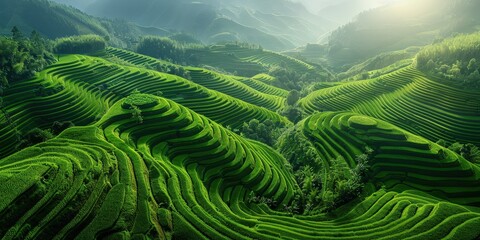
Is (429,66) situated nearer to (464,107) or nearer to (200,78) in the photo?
(464,107)

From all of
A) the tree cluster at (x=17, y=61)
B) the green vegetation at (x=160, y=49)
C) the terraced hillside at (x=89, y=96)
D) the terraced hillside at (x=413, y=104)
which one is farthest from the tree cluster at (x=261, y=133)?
the green vegetation at (x=160, y=49)

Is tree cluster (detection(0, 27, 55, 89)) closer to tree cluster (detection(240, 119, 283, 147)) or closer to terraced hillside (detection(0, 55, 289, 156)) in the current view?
terraced hillside (detection(0, 55, 289, 156))

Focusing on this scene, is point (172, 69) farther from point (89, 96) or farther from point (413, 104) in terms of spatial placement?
point (413, 104)

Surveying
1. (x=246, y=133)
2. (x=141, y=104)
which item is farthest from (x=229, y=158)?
(x=246, y=133)

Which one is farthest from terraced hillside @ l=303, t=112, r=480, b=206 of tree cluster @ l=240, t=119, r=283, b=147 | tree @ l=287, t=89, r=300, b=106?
tree @ l=287, t=89, r=300, b=106

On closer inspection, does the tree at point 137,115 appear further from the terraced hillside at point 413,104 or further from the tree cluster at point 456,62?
the tree cluster at point 456,62
